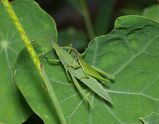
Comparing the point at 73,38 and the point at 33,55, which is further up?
the point at 33,55

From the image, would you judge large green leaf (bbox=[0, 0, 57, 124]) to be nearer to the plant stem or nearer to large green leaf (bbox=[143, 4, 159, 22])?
the plant stem

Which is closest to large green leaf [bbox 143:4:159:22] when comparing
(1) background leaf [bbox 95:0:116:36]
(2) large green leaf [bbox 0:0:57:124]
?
(1) background leaf [bbox 95:0:116:36]

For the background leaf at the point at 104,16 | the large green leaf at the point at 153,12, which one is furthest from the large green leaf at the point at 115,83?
the background leaf at the point at 104,16

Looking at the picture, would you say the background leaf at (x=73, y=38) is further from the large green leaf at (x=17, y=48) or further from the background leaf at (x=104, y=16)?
the large green leaf at (x=17, y=48)

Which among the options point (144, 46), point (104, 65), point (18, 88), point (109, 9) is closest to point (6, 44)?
point (18, 88)

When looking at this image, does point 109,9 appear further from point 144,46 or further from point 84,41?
point 144,46

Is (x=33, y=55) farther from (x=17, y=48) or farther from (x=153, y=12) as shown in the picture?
(x=153, y=12)

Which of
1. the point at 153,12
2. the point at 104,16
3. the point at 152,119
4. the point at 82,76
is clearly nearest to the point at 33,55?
the point at 82,76
